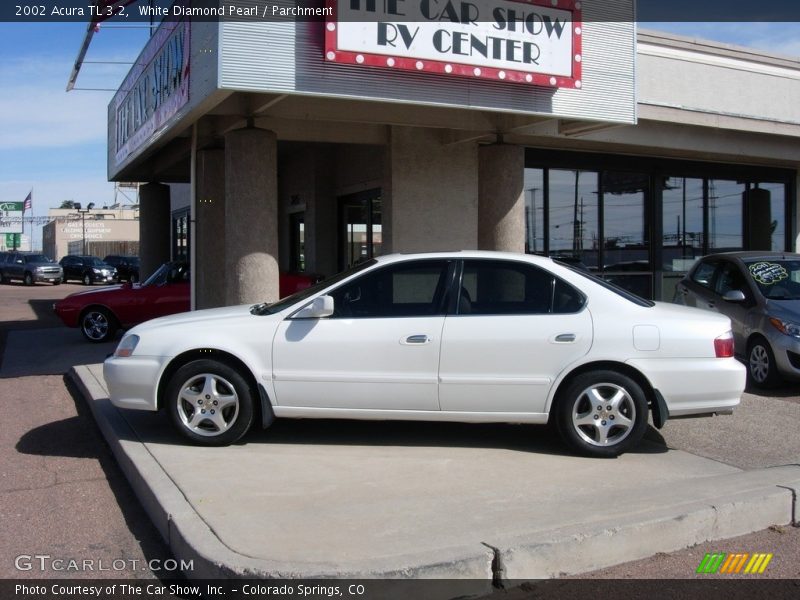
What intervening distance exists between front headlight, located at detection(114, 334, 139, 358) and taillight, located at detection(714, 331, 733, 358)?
455 cm

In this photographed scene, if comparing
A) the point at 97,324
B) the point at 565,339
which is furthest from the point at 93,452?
the point at 97,324

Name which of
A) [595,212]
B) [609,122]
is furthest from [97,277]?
[609,122]

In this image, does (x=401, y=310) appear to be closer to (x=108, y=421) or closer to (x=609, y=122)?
(x=108, y=421)

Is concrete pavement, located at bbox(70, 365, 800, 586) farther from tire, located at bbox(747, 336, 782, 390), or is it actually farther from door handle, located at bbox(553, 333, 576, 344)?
tire, located at bbox(747, 336, 782, 390)

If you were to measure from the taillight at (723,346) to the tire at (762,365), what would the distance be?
140 inches

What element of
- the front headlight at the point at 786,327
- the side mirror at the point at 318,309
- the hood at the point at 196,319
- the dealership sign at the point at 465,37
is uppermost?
the dealership sign at the point at 465,37

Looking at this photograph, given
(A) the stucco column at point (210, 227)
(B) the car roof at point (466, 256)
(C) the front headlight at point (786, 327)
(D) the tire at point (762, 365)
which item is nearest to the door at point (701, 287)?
(D) the tire at point (762, 365)

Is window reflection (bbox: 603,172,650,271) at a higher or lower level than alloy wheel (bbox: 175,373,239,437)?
higher

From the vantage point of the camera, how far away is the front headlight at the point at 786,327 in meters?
9.29

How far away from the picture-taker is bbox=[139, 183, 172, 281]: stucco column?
750 inches

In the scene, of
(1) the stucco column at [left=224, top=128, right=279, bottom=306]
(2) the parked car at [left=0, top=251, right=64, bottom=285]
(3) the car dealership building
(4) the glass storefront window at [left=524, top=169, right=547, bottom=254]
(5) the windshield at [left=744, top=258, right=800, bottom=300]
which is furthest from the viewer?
(2) the parked car at [left=0, top=251, right=64, bottom=285]

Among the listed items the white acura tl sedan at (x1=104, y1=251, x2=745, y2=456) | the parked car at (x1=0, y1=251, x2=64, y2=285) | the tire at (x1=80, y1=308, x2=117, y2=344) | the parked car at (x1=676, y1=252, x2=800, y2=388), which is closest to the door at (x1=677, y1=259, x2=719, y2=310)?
the parked car at (x1=676, y1=252, x2=800, y2=388)

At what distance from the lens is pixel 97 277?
1624 inches

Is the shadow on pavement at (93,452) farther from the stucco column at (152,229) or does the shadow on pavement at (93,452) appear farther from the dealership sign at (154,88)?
the stucco column at (152,229)
